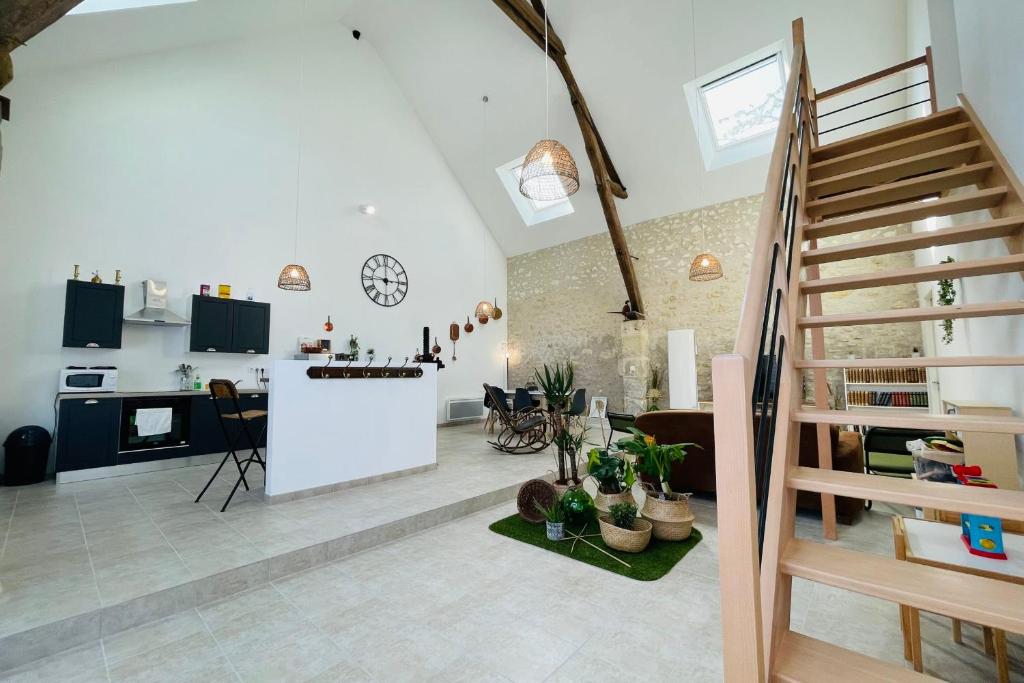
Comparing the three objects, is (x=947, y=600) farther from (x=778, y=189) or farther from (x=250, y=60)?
(x=250, y=60)

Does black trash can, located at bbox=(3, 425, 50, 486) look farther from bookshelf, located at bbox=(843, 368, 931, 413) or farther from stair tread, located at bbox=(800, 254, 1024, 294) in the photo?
bookshelf, located at bbox=(843, 368, 931, 413)

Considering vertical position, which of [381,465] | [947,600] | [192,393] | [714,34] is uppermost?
[714,34]

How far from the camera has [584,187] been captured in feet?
25.5

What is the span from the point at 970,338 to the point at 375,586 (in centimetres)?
462

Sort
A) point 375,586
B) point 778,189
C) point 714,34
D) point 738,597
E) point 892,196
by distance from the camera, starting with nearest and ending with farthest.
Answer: point 738,597 → point 778,189 → point 375,586 → point 892,196 → point 714,34

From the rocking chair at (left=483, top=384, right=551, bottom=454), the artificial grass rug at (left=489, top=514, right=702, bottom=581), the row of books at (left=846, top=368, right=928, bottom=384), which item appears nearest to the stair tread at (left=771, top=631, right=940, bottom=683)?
the artificial grass rug at (left=489, top=514, right=702, bottom=581)

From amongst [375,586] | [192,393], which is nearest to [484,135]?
[192,393]

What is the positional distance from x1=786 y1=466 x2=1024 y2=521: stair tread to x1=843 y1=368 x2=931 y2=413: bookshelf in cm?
479

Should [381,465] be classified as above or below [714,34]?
below

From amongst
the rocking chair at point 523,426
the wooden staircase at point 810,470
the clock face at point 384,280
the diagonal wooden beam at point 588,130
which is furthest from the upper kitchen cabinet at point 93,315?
the wooden staircase at point 810,470

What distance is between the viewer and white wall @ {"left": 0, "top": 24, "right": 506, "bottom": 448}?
4.22 metres

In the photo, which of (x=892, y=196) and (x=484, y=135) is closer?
(x=892, y=196)

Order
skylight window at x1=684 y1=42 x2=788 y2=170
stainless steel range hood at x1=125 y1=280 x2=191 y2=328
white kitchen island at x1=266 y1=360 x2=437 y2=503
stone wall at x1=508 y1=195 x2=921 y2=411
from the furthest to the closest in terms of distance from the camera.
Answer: stone wall at x1=508 y1=195 x2=921 y2=411, skylight window at x1=684 y1=42 x2=788 y2=170, stainless steel range hood at x1=125 y1=280 x2=191 y2=328, white kitchen island at x1=266 y1=360 x2=437 y2=503

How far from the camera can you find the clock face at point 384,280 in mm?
7023
